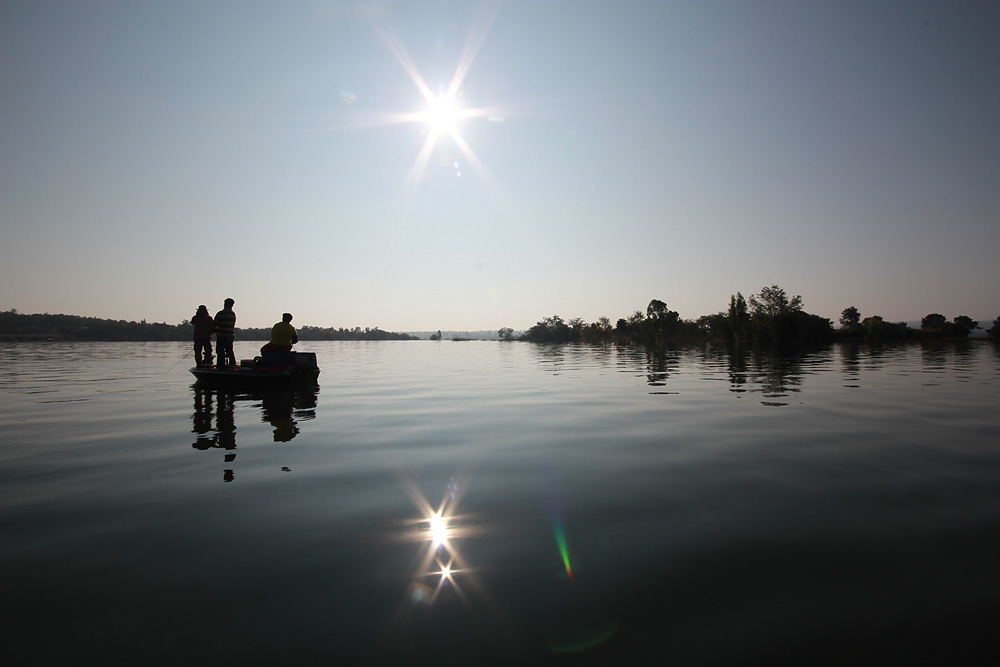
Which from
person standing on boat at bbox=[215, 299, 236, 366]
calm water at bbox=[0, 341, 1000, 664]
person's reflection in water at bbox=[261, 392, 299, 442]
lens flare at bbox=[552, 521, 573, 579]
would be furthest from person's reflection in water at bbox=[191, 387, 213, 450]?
lens flare at bbox=[552, 521, 573, 579]

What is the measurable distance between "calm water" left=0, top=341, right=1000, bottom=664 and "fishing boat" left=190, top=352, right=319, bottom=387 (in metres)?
7.56

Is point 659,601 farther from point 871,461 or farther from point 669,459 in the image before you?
point 871,461

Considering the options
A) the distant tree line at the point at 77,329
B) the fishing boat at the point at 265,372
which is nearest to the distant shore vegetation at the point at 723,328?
the distant tree line at the point at 77,329

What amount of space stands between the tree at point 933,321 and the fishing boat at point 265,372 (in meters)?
139

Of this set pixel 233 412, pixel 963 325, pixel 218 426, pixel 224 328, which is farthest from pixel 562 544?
pixel 963 325

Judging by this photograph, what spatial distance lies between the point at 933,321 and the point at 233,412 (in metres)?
153

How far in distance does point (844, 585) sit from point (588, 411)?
8998mm

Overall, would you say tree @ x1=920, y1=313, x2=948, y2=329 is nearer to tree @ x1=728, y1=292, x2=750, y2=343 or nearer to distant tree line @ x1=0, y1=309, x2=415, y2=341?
tree @ x1=728, y1=292, x2=750, y2=343

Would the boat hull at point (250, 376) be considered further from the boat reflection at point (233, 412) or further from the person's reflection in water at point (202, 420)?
the person's reflection in water at point (202, 420)

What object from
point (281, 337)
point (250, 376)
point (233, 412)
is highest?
point (281, 337)

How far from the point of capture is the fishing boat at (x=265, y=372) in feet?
58.0

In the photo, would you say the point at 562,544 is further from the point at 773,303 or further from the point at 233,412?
the point at 773,303

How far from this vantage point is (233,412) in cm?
1316

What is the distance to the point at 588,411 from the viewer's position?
41.4 ft
